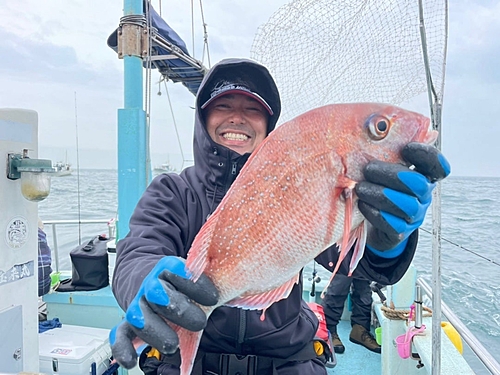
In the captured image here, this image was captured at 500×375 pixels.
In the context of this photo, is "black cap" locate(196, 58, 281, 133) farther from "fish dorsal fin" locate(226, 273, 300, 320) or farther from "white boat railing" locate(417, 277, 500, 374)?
"white boat railing" locate(417, 277, 500, 374)

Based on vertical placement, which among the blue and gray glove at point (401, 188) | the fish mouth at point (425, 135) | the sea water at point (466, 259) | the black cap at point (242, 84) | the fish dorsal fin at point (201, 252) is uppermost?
the black cap at point (242, 84)

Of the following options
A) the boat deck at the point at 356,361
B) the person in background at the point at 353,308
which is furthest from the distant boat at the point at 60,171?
the boat deck at the point at 356,361

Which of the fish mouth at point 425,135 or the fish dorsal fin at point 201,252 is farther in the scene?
the fish mouth at point 425,135

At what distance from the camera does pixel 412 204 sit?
1.21 m

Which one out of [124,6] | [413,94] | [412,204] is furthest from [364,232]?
[124,6]

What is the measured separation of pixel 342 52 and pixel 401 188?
63.4 inches

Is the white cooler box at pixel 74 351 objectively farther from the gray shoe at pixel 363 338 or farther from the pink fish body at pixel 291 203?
the gray shoe at pixel 363 338

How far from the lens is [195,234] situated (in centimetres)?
169

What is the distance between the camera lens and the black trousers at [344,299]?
13.2ft

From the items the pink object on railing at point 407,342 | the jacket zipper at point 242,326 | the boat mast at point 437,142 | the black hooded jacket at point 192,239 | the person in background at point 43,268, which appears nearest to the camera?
the black hooded jacket at point 192,239

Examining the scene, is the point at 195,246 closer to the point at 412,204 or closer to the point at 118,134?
the point at 412,204

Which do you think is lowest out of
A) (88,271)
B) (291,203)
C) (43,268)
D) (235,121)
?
(88,271)

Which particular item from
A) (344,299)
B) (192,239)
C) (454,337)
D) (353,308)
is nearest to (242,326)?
(192,239)

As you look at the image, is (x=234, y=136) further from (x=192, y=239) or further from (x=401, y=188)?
(x=401, y=188)
